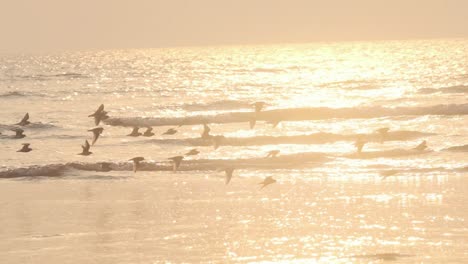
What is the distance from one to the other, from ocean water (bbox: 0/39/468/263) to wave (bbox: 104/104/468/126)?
121 millimetres

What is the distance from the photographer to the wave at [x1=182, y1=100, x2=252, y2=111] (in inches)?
2329

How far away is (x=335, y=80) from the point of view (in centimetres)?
8431

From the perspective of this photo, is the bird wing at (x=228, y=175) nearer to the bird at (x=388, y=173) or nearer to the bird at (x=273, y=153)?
the bird at (x=388, y=173)

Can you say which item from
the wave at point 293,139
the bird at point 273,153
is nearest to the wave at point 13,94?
the wave at point 293,139

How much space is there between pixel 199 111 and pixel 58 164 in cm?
2637

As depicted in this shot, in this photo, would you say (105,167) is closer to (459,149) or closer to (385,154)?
(385,154)

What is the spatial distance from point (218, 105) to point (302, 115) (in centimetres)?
810

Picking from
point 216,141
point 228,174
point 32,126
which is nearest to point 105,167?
point 228,174

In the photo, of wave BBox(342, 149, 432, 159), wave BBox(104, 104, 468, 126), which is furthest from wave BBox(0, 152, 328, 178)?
wave BBox(104, 104, 468, 126)

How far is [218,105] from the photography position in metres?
60.5

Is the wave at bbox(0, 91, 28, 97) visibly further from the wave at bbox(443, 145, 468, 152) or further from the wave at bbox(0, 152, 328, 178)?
the wave at bbox(443, 145, 468, 152)

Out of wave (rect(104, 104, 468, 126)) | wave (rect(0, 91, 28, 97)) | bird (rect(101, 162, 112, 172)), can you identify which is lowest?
wave (rect(0, 91, 28, 97))

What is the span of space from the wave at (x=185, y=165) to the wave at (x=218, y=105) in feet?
81.6

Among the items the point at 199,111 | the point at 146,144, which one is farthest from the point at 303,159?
the point at 199,111
